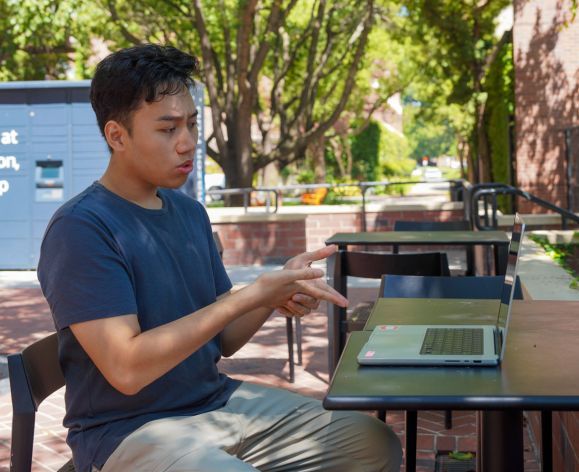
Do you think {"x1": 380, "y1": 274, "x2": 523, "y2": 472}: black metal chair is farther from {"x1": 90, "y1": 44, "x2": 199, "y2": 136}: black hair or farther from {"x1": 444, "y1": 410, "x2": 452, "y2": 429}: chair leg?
{"x1": 90, "y1": 44, "x2": 199, "y2": 136}: black hair

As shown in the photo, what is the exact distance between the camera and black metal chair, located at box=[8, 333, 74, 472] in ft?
8.63

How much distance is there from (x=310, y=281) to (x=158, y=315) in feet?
1.31

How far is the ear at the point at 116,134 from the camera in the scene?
281 centimetres

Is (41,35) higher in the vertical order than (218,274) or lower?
higher

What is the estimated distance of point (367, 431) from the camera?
2.90m

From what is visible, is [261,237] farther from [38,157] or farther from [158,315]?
[158,315]

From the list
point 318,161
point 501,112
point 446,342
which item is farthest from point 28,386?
point 318,161

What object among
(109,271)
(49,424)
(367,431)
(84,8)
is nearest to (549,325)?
(367,431)

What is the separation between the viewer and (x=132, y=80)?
9.08 feet

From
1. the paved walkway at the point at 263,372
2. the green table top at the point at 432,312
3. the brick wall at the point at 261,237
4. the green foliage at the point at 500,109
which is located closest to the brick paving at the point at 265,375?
the paved walkway at the point at 263,372

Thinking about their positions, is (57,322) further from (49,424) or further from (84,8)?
(84,8)

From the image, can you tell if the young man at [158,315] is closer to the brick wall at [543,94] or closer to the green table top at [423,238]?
the green table top at [423,238]

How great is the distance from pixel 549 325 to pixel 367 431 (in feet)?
2.29

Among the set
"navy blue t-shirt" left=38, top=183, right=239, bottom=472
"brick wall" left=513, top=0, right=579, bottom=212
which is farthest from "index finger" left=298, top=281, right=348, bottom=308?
"brick wall" left=513, top=0, right=579, bottom=212
